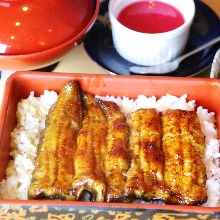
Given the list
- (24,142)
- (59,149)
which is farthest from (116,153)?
(24,142)

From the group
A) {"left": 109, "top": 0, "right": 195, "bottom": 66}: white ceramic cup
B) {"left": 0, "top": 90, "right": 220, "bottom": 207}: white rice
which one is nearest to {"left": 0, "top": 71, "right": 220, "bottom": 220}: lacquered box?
{"left": 0, "top": 90, "right": 220, "bottom": 207}: white rice

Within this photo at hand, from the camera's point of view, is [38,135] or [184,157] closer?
[184,157]

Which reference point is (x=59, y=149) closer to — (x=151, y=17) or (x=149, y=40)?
(x=149, y=40)

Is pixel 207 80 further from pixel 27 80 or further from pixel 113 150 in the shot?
pixel 27 80

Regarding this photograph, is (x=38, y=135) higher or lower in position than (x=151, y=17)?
lower

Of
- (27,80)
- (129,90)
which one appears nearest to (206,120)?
(129,90)

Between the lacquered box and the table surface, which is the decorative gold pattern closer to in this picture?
the lacquered box
